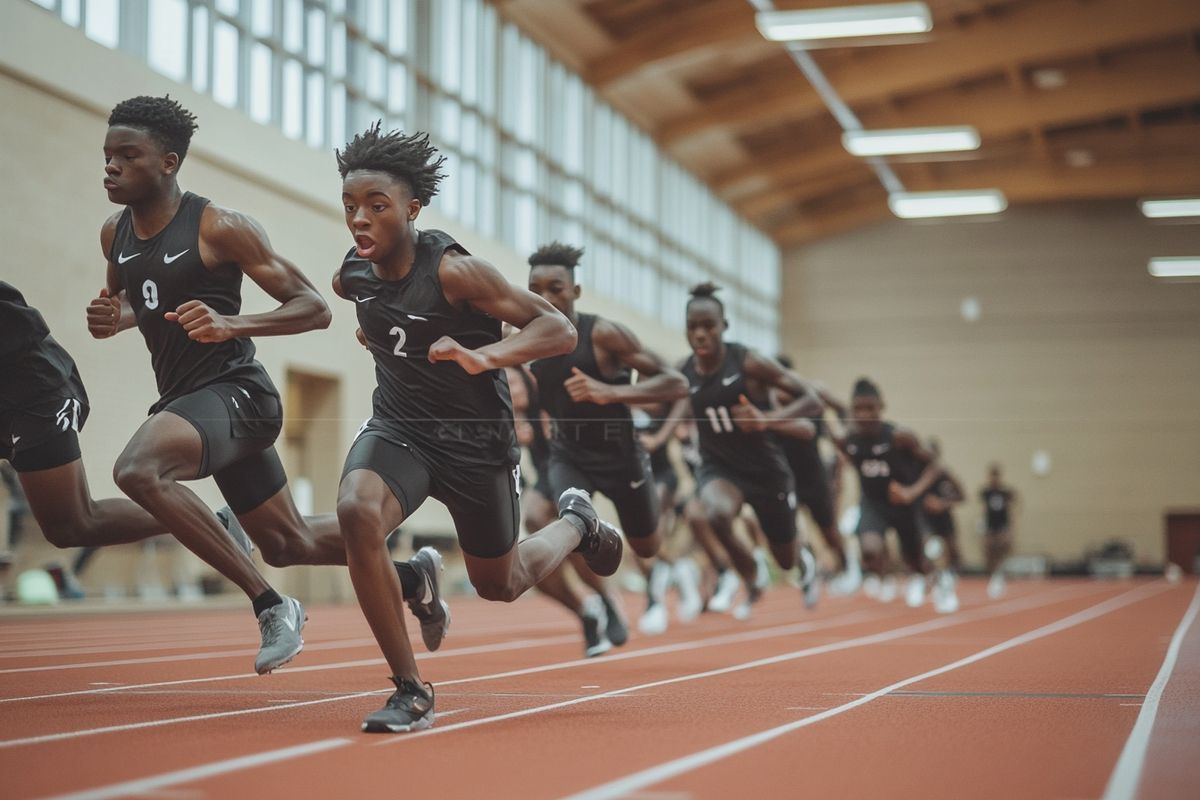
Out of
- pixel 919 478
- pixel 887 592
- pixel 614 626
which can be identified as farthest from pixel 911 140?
pixel 614 626

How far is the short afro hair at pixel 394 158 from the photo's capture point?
4.64 m

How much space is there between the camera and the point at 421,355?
4762mm

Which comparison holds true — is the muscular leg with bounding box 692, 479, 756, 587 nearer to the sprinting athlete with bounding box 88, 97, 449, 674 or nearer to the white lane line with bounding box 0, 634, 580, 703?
the white lane line with bounding box 0, 634, 580, 703

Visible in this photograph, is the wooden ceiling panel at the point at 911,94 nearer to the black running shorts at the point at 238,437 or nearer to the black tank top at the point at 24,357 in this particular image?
the black tank top at the point at 24,357

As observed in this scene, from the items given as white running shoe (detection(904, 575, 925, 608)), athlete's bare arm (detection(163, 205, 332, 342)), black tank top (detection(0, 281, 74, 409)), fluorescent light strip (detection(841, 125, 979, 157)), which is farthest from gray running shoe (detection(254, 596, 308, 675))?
fluorescent light strip (detection(841, 125, 979, 157))

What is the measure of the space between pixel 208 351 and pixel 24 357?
0.88 metres

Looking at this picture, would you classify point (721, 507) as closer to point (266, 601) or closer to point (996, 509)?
point (266, 601)

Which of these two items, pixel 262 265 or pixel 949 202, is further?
pixel 949 202

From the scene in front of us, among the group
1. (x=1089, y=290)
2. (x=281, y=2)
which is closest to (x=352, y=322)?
(x=281, y=2)

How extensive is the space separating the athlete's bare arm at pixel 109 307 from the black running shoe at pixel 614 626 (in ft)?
11.0

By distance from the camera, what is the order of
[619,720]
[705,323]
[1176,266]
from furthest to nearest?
[1176,266] → [705,323] → [619,720]

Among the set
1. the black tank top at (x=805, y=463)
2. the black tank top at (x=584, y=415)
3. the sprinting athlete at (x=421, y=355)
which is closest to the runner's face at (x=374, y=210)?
the sprinting athlete at (x=421, y=355)

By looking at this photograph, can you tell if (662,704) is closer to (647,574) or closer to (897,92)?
(647,574)

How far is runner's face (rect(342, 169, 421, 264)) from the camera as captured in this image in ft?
15.1
